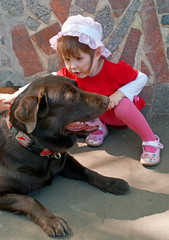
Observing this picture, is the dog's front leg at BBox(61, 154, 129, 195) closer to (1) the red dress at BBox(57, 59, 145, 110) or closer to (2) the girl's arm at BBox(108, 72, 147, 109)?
(2) the girl's arm at BBox(108, 72, 147, 109)

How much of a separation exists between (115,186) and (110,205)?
0.58ft

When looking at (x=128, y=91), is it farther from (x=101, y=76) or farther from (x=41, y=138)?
(x=41, y=138)

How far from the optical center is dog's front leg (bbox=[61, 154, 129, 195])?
85.9 inches

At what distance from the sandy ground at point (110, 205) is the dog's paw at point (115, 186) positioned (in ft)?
0.13

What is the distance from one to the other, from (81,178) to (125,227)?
0.67 metres

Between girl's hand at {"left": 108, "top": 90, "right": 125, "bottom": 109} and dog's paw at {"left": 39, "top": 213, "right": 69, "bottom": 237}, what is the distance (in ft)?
3.98

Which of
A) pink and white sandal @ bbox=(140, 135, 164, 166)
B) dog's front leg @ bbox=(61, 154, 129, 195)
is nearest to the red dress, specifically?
pink and white sandal @ bbox=(140, 135, 164, 166)

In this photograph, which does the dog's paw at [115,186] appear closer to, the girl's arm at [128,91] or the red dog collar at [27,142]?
the red dog collar at [27,142]

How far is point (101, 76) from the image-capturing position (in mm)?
2785

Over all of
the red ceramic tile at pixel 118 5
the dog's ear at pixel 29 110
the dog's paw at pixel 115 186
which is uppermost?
the red ceramic tile at pixel 118 5

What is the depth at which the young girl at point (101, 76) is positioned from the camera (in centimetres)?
247

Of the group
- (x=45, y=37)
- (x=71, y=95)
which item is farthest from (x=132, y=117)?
(x=45, y=37)

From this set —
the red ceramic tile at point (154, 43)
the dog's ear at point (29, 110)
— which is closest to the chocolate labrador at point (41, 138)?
the dog's ear at point (29, 110)

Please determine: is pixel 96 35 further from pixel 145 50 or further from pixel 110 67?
pixel 145 50
